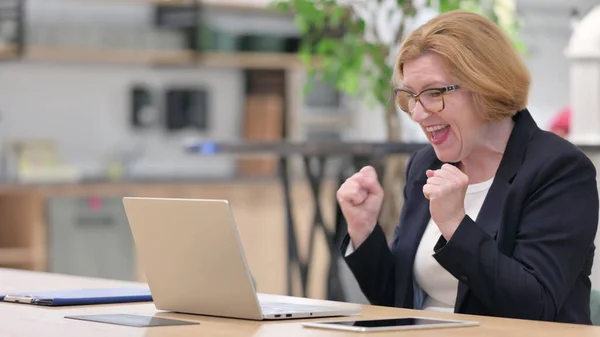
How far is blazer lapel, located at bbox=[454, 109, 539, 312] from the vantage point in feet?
7.54

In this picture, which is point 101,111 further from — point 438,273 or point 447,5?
point 438,273

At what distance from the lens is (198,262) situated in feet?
6.47

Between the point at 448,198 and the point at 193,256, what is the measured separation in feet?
1.52

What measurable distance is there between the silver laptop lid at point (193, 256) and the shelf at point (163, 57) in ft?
18.4

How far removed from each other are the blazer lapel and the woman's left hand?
6.6 inches

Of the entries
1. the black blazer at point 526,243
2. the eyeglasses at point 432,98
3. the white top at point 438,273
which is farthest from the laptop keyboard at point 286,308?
the eyeglasses at point 432,98

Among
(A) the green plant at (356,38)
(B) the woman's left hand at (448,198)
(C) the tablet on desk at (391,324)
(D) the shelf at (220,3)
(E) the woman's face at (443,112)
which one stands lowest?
(C) the tablet on desk at (391,324)

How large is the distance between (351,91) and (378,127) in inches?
156

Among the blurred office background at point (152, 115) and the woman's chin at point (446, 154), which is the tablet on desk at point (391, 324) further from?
the blurred office background at point (152, 115)

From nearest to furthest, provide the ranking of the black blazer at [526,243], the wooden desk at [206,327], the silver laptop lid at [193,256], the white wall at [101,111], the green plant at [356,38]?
the wooden desk at [206,327] < the silver laptop lid at [193,256] < the black blazer at [526,243] < the green plant at [356,38] < the white wall at [101,111]

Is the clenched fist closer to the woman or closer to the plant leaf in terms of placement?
the woman

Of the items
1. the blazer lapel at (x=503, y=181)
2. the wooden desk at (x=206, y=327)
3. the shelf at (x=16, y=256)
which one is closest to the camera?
the wooden desk at (x=206, y=327)

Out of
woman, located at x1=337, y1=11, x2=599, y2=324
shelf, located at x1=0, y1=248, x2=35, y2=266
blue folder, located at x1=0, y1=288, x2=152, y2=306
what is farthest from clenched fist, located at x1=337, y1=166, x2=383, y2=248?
shelf, located at x1=0, y1=248, x2=35, y2=266

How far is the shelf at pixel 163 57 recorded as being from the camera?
7.58 meters
